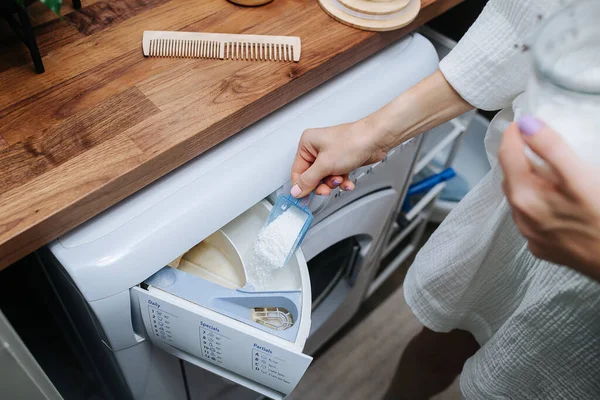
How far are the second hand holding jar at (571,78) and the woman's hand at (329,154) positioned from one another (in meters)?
0.26

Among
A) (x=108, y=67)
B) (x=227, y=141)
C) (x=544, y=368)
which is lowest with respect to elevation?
(x=544, y=368)

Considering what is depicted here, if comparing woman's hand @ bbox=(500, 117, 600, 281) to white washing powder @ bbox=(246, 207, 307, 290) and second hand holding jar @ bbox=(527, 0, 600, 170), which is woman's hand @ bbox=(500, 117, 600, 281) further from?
white washing powder @ bbox=(246, 207, 307, 290)

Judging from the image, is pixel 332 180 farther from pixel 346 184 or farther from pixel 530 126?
pixel 530 126

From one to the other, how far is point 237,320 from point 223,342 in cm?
3

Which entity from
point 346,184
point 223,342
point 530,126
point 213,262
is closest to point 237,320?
point 223,342

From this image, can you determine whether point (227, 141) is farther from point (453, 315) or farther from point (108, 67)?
point (453, 315)

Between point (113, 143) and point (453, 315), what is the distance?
0.66 m

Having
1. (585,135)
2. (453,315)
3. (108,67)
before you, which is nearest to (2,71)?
(108,67)

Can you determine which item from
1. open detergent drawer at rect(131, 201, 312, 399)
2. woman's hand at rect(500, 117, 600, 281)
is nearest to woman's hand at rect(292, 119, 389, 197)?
open detergent drawer at rect(131, 201, 312, 399)

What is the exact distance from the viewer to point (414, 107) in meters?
0.69

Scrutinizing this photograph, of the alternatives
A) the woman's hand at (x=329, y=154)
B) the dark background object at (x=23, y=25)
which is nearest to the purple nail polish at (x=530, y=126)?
the woman's hand at (x=329, y=154)

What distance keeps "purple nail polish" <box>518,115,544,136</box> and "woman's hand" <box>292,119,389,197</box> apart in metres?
0.29

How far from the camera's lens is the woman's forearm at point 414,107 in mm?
690

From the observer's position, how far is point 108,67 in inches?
25.8
